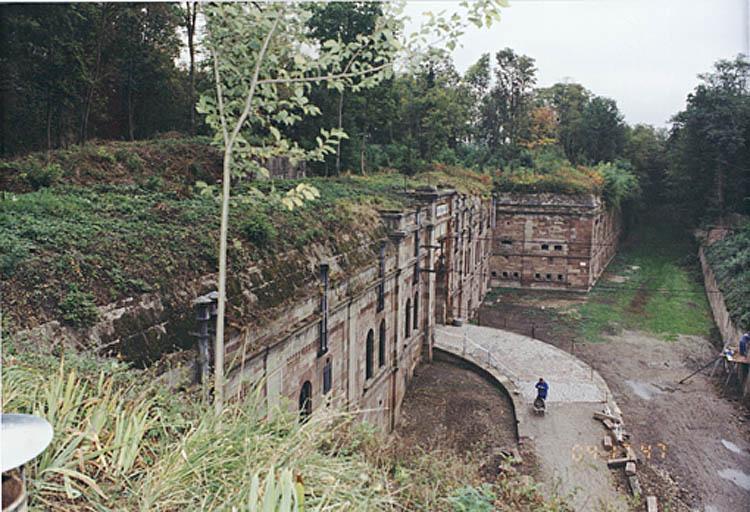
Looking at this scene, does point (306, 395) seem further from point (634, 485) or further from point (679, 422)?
point (679, 422)

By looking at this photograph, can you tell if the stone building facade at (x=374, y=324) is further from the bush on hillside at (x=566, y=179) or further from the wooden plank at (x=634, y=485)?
the bush on hillside at (x=566, y=179)

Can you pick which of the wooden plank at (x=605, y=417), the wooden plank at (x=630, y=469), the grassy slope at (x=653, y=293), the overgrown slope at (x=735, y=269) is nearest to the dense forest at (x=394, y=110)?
the overgrown slope at (x=735, y=269)

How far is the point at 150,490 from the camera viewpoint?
3.53 m

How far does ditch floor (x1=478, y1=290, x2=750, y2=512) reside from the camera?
14.2 meters

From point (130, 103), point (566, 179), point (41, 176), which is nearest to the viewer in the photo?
point (41, 176)

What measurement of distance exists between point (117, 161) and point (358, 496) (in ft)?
47.4

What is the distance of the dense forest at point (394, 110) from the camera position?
15266 mm

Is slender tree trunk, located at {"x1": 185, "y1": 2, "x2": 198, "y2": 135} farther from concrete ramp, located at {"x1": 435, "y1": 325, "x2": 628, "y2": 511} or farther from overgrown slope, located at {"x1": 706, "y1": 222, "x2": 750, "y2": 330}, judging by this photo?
overgrown slope, located at {"x1": 706, "y1": 222, "x2": 750, "y2": 330}

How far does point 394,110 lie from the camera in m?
32.7

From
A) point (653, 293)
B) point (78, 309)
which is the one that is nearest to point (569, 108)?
point (653, 293)

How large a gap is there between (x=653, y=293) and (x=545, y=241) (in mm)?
6803

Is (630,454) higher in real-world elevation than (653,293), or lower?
lower

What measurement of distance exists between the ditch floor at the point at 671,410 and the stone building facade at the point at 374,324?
5.64m

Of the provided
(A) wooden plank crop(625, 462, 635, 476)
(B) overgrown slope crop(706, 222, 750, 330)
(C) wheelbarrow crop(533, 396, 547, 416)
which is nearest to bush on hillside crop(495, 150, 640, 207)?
(B) overgrown slope crop(706, 222, 750, 330)
